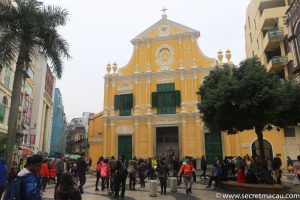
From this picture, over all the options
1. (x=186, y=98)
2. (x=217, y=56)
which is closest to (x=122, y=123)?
(x=186, y=98)

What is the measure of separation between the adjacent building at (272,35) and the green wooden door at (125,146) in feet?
49.4

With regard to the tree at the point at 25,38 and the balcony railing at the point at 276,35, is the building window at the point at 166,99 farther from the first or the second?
→ the tree at the point at 25,38

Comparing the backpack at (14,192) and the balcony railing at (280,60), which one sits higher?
the balcony railing at (280,60)

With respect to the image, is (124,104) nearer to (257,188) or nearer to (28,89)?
(28,89)

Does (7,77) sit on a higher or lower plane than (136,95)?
higher

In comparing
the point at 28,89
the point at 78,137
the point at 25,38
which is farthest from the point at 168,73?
the point at 78,137

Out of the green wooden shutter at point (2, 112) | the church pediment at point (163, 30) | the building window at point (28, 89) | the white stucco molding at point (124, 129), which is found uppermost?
the church pediment at point (163, 30)

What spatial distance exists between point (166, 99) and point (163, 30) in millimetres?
7659

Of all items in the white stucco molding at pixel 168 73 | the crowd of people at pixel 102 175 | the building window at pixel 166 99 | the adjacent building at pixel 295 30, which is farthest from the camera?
the white stucco molding at pixel 168 73

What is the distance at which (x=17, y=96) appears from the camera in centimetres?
1199

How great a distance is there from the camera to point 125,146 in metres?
26.6

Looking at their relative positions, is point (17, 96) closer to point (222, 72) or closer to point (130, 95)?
→ point (222, 72)

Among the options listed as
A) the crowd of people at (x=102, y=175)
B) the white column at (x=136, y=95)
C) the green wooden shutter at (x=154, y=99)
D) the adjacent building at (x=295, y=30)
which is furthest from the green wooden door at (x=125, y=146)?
the adjacent building at (x=295, y=30)

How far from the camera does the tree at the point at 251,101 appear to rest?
12414 millimetres
